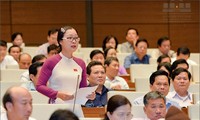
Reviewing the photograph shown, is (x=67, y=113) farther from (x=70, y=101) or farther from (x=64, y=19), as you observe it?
(x=64, y=19)

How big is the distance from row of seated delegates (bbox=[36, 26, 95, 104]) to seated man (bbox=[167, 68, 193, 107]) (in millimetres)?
1574

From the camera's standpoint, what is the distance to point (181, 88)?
24.1 feet

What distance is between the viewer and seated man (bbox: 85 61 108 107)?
7.05 m

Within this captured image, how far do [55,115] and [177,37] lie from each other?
10381 mm

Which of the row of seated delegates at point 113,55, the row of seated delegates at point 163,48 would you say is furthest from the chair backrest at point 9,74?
the row of seated delegates at point 163,48

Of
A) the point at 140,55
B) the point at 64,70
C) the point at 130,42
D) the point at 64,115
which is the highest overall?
the point at 130,42

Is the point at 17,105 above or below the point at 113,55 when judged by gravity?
below

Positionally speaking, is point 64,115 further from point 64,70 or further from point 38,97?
point 38,97

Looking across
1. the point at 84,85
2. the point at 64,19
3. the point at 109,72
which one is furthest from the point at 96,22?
the point at 84,85

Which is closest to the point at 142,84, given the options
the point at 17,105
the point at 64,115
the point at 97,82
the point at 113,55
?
the point at 97,82

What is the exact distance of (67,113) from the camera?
3.34 meters

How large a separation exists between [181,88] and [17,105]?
3131mm

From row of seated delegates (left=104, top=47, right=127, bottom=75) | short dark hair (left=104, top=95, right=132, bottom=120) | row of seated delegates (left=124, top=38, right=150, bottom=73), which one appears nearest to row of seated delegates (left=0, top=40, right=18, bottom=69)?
row of seated delegates (left=104, top=47, right=127, bottom=75)

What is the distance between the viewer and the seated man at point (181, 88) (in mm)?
7306
